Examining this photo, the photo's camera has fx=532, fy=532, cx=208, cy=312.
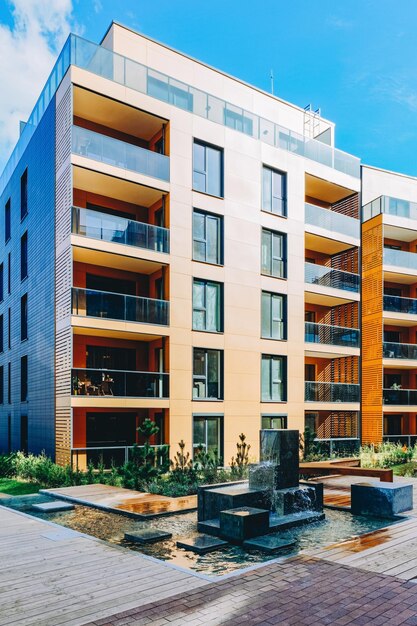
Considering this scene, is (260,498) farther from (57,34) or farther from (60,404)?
(57,34)

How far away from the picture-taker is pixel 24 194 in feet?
86.9

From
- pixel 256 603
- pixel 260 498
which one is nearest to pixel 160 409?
pixel 260 498

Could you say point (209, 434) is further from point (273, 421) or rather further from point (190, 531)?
point (190, 531)

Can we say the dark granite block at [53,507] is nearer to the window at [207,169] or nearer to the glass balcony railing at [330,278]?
the window at [207,169]

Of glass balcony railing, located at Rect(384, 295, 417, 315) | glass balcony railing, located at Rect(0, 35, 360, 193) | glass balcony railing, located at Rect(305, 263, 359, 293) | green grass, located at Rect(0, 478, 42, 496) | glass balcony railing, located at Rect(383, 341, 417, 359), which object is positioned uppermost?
glass balcony railing, located at Rect(0, 35, 360, 193)

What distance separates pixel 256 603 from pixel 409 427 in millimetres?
27770

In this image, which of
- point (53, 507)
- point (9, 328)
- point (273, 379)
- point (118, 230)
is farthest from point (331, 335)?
point (53, 507)

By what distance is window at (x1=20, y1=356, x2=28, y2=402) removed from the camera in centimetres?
2477

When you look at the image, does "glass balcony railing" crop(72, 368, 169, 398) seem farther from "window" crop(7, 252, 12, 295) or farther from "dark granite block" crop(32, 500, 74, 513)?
"window" crop(7, 252, 12, 295)

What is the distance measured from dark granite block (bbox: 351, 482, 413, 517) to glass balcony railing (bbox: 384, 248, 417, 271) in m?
20.6

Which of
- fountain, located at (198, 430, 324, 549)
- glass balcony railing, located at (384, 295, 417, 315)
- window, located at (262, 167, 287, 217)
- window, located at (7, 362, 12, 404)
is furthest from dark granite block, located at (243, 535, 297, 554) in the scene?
glass balcony railing, located at (384, 295, 417, 315)

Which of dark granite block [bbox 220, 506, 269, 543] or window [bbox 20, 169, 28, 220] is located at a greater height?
window [bbox 20, 169, 28, 220]

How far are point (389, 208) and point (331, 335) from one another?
8.74m

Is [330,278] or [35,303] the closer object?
[35,303]
